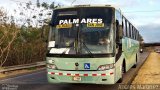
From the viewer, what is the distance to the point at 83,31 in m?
13.2

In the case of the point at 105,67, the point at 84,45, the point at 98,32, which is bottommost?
the point at 105,67

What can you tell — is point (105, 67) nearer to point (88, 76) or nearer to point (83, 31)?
point (88, 76)

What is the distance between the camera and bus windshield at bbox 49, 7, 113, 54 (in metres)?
13.1

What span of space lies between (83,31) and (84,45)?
54 cm

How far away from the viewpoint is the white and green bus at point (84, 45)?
12922 millimetres

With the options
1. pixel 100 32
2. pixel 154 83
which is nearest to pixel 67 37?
pixel 100 32

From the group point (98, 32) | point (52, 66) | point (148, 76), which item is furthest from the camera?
point (148, 76)

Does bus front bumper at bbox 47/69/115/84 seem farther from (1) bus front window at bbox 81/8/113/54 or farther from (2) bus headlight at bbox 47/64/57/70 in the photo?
(1) bus front window at bbox 81/8/113/54

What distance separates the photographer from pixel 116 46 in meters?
13.6

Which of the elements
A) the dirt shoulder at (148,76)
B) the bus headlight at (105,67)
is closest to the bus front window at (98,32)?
the bus headlight at (105,67)

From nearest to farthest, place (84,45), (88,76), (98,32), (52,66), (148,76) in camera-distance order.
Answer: (88,76) < (84,45) < (98,32) < (52,66) < (148,76)

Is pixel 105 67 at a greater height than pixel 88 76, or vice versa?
pixel 105 67

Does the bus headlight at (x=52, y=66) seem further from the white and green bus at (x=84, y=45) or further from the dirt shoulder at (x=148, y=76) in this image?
the dirt shoulder at (x=148, y=76)

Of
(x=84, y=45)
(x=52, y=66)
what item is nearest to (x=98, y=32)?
(x=84, y=45)
